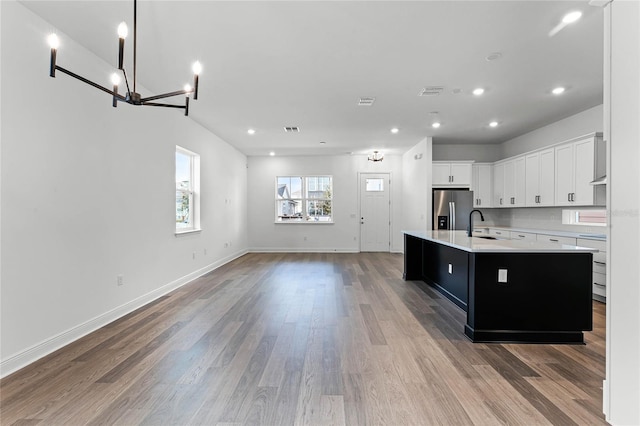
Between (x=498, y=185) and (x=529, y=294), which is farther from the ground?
(x=498, y=185)

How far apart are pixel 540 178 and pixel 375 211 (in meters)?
4.12

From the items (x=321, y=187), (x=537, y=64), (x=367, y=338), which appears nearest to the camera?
(x=367, y=338)

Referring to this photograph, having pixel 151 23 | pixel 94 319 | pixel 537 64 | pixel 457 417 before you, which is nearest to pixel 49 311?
pixel 94 319

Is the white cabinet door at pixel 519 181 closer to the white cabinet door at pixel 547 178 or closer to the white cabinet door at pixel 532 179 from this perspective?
the white cabinet door at pixel 532 179

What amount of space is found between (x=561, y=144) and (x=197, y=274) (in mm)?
6746

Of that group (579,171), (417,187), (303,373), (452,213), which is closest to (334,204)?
(417,187)

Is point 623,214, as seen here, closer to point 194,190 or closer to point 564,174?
point 564,174

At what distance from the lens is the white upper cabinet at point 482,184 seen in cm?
688

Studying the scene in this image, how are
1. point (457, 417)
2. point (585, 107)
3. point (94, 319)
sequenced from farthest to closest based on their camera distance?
point (585, 107), point (94, 319), point (457, 417)

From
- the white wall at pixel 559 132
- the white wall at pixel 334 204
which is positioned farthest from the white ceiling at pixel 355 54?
the white wall at pixel 334 204

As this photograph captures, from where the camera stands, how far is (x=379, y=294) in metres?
4.34

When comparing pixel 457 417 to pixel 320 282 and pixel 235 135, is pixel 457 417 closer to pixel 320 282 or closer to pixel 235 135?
pixel 320 282

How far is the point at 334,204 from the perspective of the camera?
875 centimetres

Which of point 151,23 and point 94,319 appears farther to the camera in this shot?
point 94,319
